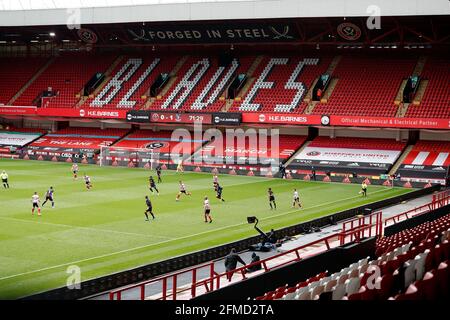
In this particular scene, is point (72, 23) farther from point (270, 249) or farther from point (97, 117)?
point (270, 249)

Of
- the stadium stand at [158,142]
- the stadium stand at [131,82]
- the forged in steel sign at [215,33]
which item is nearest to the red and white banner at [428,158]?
the forged in steel sign at [215,33]

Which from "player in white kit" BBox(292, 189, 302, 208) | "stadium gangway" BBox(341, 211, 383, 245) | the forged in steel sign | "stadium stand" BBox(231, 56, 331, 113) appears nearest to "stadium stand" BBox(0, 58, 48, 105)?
the forged in steel sign

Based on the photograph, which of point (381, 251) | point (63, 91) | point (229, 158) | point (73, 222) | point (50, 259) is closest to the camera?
point (381, 251)

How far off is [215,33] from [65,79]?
2030cm

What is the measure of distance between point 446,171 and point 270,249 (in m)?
28.8

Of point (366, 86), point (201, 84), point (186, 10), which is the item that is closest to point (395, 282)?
point (186, 10)

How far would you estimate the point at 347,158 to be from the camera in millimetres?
57531

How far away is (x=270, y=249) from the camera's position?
27453mm

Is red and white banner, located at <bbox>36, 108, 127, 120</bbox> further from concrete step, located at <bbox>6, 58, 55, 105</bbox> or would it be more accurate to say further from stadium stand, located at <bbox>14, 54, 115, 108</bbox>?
concrete step, located at <bbox>6, 58, 55, 105</bbox>

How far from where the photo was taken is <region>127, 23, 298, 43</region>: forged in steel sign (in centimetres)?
6109

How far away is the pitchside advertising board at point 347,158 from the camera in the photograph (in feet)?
183

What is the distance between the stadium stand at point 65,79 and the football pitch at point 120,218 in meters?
17.7

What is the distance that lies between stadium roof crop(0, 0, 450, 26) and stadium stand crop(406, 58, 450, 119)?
33.2 feet
